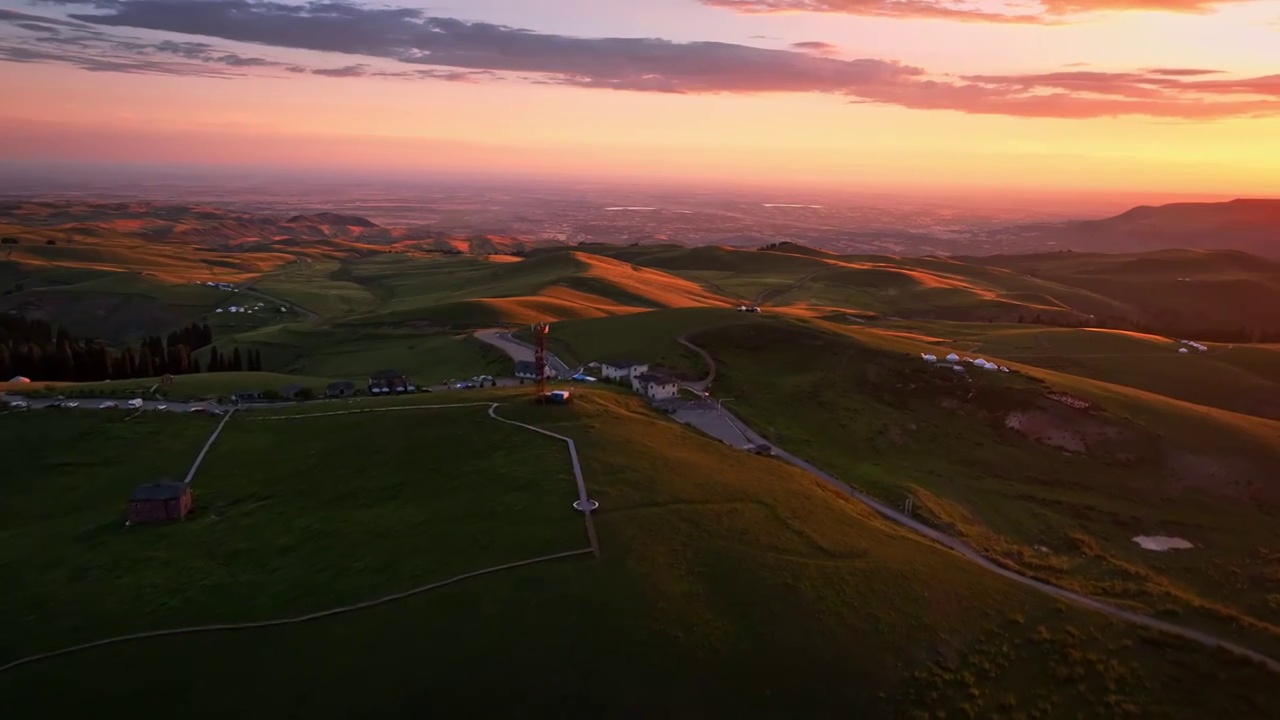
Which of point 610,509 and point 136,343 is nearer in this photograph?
point 610,509

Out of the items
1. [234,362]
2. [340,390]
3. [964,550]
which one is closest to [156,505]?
[340,390]

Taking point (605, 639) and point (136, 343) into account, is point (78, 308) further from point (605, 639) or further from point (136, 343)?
point (605, 639)

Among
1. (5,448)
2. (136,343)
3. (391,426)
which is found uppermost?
(391,426)

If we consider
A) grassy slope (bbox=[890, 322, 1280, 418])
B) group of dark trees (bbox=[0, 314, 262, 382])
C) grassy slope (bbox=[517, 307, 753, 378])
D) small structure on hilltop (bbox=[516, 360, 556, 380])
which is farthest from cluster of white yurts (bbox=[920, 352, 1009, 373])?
group of dark trees (bbox=[0, 314, 262, 382])

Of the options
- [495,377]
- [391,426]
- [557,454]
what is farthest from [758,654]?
[495,377]

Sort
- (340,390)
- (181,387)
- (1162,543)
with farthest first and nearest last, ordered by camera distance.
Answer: (340,390), (181,387), (1162,543)

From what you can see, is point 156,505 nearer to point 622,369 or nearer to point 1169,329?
point 622,369

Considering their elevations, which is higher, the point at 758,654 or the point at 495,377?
the point at 758,654
